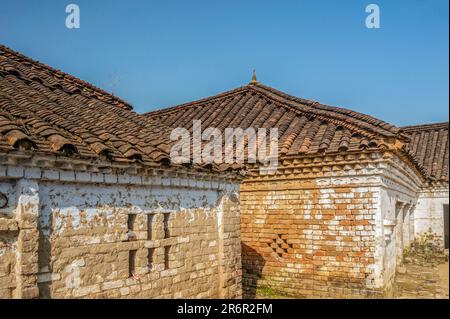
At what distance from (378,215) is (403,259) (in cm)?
667

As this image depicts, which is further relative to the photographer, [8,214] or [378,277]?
[378,277]

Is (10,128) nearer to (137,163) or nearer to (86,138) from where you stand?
(86,138)

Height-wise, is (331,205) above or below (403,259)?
above

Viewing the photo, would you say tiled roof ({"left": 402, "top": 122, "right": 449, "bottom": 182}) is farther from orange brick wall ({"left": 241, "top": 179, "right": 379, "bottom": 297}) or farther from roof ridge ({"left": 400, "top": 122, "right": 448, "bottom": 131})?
orange brick wall ({"left": 241, "top": 179, "right": 379, "bottom": 297})

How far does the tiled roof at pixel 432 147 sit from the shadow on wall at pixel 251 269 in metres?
12.6

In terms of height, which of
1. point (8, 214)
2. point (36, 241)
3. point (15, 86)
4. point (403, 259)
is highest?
point (15, 86)

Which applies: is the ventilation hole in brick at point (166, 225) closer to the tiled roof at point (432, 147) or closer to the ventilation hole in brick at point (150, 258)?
the ventilation hole in brick at point (150, 258)

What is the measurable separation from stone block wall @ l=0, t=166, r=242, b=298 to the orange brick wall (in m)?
2.09

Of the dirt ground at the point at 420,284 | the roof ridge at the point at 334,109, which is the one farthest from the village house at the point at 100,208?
the dirt ground at the point at 420,284

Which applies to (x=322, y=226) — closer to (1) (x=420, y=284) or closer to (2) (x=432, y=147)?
(1) (x=420, y=284)

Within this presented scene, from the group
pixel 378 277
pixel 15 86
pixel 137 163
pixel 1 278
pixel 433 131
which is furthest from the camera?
pixel 433 131

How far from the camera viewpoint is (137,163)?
19.9 ft

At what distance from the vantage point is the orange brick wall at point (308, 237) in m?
9.13

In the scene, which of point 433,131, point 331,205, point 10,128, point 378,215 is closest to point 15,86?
point 10,128
